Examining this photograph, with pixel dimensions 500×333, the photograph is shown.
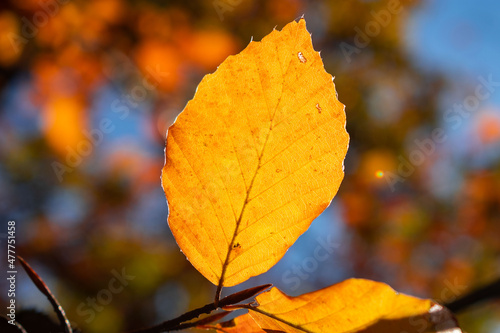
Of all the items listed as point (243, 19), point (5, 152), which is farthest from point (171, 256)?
point (243, 19)

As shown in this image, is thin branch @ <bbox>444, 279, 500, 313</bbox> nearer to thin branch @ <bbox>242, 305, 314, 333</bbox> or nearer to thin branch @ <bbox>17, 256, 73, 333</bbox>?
thin branch @ <bbox>242, 305, 314, 333</bbox>

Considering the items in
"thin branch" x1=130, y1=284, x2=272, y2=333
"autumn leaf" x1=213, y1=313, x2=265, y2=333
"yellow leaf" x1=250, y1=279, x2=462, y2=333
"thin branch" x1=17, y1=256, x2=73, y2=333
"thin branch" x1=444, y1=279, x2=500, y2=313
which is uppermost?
"thin branch" x1=17, y1=256, x2=73, y2=333

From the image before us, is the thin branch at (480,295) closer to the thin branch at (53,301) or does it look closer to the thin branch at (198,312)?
the thin branch at (198,312)

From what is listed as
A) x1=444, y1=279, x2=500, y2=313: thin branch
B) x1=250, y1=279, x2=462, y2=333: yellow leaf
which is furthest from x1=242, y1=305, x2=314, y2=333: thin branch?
x1=444, y1=279, x2=500, y2=313: thin branch

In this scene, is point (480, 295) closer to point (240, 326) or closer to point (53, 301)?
point (240, 326)

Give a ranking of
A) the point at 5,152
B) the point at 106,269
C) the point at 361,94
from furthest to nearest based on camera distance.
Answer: the point at 361,94
the point at 106,269
the point at 5,152

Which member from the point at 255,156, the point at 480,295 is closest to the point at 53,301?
the point at 255,156

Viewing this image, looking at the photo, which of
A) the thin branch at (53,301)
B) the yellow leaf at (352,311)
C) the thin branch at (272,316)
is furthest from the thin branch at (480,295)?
the thin branch at (53,301)

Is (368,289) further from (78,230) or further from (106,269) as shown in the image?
(78,230)
